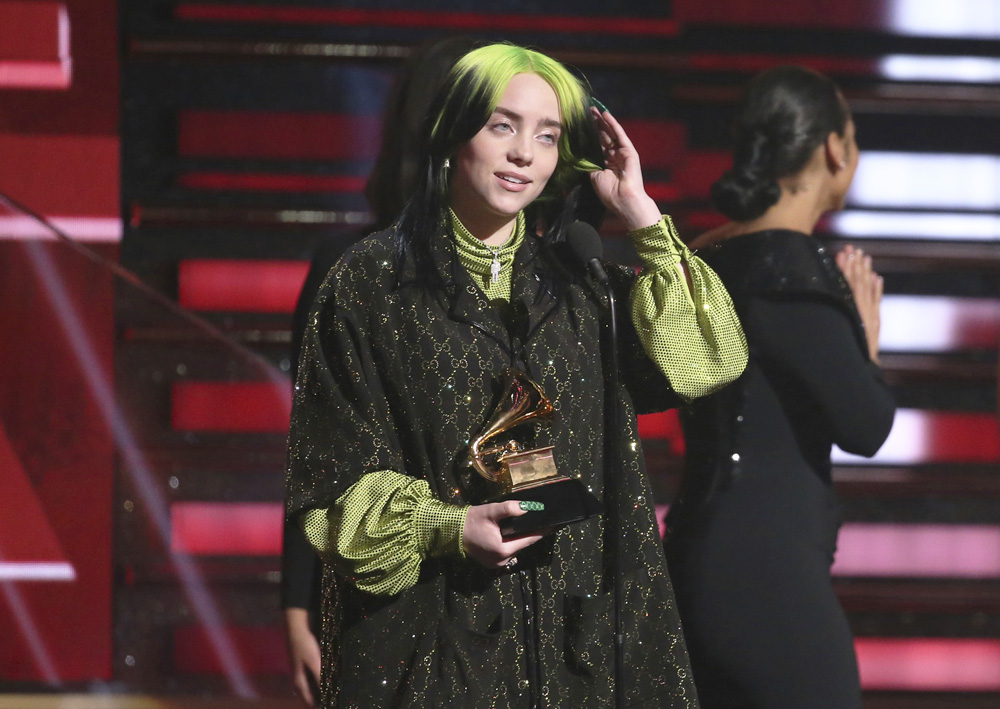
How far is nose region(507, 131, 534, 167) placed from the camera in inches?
45.4

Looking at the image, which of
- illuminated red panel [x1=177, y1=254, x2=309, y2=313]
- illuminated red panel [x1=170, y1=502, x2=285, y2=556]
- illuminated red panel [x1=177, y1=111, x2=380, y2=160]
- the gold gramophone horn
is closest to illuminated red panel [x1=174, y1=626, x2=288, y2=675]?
illuminated red panel [x1=170, y1=502, x2=285, y2=556]

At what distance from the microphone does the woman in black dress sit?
493 millimetres

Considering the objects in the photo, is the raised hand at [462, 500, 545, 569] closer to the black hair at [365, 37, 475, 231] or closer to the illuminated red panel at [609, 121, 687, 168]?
the black hair at [365, 37, 475, 231]

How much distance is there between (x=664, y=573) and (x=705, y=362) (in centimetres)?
23

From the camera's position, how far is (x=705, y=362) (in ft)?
3.93

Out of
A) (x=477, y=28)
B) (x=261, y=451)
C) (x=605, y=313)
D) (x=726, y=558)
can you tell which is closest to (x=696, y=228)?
(x=477, y=28)

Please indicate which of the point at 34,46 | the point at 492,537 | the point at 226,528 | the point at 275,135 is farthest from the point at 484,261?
the point at 34,46

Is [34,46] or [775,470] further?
[34,46]

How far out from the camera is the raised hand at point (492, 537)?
40.6 inches

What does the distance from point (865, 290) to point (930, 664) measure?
5.27 ft

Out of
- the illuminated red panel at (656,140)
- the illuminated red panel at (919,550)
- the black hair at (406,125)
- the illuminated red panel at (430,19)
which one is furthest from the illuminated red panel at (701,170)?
the black hair at (406,125)

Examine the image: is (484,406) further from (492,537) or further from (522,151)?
(522,151)

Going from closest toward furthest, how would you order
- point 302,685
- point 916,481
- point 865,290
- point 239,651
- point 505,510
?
point 505,510
point 302,685
point 865,290
point 239,651
point 916,481

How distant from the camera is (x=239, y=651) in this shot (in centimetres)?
269
